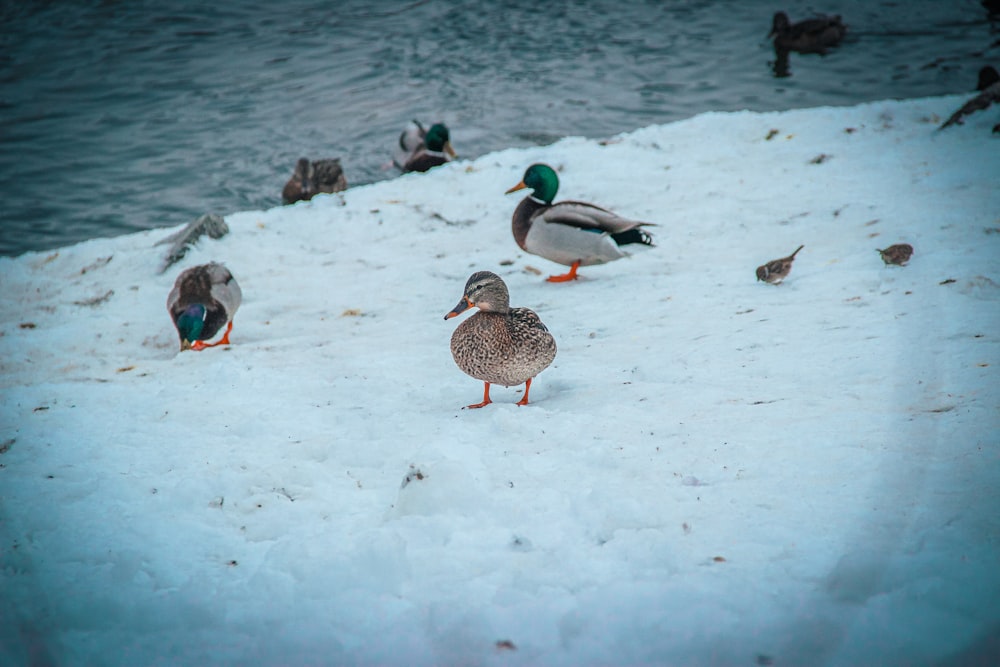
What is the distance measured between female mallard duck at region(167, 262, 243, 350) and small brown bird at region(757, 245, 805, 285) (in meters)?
4.33

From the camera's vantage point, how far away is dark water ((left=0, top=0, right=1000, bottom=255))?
11984 millimetres

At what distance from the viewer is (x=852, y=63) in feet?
50.5

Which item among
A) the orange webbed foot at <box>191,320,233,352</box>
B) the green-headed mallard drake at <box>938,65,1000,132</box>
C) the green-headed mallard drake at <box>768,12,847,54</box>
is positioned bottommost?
the orange webbed foot at <box>191,320,233,352</box>

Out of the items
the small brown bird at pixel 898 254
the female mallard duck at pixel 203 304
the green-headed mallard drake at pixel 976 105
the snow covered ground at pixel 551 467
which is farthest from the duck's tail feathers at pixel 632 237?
the green-headed mallard drake at pixel 976 105

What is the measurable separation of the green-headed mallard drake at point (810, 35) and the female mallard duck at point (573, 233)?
12.0 metres

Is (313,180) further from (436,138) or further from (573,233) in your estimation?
(573,233)

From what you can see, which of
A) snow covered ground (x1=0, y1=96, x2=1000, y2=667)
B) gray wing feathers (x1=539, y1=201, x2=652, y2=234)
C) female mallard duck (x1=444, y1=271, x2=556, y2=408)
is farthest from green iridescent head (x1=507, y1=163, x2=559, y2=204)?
female mallard duck (x1=444, y1=271, x2=556, y2=408)

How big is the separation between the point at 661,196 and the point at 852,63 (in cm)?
1019

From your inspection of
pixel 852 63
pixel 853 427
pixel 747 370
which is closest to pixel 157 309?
pixel 747 370

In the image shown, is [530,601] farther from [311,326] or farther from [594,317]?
[311,326]

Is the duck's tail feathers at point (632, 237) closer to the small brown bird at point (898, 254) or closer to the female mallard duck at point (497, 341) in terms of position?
the small brown bird at point (898, 254)

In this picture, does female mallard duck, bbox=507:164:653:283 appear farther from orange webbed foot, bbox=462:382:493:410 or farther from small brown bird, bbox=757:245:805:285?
orange webbed foot, bbox=462:382:493:410

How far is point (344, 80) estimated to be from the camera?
1559 cm

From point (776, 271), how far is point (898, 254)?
838mm
